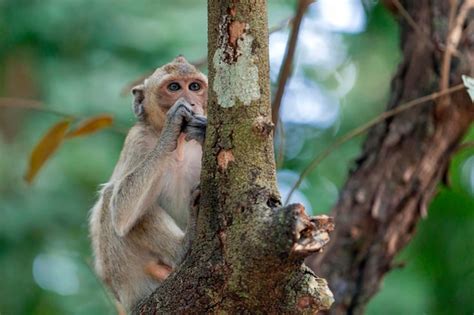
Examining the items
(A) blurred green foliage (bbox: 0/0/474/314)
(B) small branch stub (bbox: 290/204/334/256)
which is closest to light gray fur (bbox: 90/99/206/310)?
(B) small branch stub (bbox: 290/204/334/256)

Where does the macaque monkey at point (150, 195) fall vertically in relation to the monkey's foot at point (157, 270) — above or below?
above

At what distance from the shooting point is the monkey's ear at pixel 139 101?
18.3ft

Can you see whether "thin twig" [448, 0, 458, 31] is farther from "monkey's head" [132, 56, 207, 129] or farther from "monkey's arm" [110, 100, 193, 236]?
"monkey's arm" [110, 100, 193, 236]

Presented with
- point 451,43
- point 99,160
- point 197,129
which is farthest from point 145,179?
point 99,160

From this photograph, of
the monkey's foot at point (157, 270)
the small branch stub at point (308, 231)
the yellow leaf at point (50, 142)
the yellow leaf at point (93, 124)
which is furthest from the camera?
the yellow leaf at point (50, 142)

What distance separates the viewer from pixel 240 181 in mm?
3936

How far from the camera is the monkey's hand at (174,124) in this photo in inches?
187

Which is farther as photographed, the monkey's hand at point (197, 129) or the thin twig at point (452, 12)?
the thin twig at point (452, 12)

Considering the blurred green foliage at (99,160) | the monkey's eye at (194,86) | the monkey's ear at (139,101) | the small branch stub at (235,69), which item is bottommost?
the blurred green foliage at (99,160)

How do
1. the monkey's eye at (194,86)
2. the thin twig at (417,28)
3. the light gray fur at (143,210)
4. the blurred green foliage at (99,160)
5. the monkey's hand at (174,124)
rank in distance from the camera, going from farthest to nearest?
the blurred green foliage at (99,160) → the thin twig at (417,28) → the monkey's eye at (194,86) → the light gray fur at (143,210) → the monkey's hand at (174,124)

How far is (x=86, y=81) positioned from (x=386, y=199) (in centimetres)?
533

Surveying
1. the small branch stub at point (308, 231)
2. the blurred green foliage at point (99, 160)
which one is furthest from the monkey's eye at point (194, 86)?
the blurred green foliage at point (99, 160)

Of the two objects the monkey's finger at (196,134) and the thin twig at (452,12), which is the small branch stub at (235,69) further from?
the thin twig at (452,12)

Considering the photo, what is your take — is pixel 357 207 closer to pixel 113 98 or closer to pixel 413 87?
pixel 413 87
